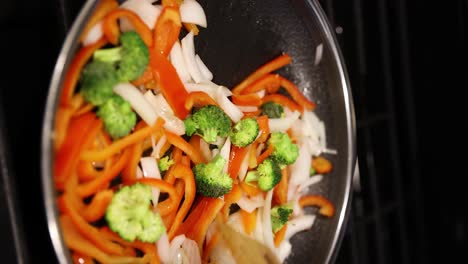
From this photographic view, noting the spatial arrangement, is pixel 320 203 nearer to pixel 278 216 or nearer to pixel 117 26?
pixel 278 216

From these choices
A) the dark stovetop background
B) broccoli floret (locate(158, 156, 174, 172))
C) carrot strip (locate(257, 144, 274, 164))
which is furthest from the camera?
the dark stovetop background

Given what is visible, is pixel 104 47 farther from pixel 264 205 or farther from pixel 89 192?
pixel 264 205

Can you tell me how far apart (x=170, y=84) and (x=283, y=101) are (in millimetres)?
388

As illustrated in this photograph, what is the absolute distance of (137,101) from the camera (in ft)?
3.53

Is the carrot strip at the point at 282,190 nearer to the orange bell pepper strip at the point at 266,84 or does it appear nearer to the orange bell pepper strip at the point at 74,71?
the orange bell pepper strip at the point at 266,84

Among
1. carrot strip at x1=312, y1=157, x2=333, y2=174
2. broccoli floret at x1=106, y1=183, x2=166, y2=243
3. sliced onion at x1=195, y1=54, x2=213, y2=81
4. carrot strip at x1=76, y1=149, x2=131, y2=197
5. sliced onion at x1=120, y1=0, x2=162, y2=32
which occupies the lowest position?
broccoli floret at x1=106, y1=183, x2=166, y2=243

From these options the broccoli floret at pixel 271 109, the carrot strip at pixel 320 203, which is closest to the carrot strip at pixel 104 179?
the broccoli floret at pixel 271 109

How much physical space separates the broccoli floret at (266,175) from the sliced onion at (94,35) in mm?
528

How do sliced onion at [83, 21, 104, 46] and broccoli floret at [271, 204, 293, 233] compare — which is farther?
broccoli floret at [271, 204, 293, 233]

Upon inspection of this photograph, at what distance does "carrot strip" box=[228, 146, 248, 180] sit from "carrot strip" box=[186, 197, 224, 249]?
0.08 metres

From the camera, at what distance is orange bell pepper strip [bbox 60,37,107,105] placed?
0.96 m

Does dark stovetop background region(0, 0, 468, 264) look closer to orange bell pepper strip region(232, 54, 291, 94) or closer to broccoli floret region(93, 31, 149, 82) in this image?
orange bell pepper strip region(232, 54, 291, 94)

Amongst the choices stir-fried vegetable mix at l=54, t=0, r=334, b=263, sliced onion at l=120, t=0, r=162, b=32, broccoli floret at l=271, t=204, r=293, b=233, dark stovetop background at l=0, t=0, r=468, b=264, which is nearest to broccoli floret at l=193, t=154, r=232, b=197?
stir-fried vegetable mix at l=54, t=0, r=334, b=263

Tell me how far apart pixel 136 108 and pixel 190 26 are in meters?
0.28
